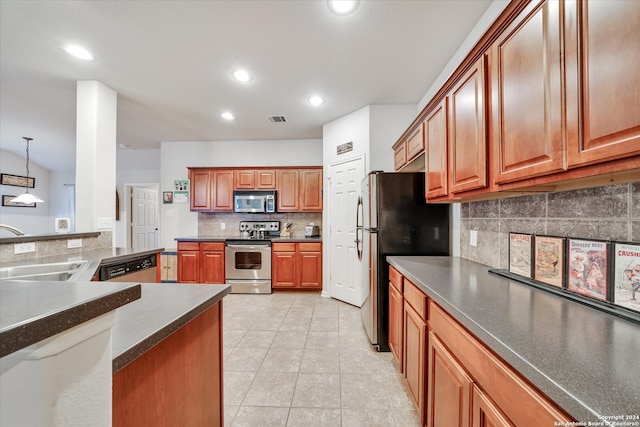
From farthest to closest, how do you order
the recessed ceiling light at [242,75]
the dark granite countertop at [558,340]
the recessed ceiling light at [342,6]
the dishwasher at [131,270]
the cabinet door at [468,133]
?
the recessed ceiling light at [242,75] < the dishwasher at [131,270] < the recessed ceiling light at [342,6] < the cabinet door at [468,133] < the dark granite countertop at [558,340]

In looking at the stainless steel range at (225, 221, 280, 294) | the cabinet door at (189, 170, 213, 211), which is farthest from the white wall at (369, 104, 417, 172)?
the cabinet door at (189, 170, 213, 211)

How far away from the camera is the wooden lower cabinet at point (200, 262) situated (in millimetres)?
4117

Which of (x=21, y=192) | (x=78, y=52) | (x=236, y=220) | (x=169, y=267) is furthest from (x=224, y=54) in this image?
(x=21, y=192)

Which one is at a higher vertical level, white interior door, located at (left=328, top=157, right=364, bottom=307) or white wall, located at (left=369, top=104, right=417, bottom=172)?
white wall, located at (left=369, top=104, right=417, bottom=172)

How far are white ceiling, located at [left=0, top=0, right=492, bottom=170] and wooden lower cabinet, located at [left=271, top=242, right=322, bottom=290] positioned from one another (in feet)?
6.49

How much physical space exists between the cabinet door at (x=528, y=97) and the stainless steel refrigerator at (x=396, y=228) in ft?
3.25

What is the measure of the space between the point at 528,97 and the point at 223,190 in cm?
435

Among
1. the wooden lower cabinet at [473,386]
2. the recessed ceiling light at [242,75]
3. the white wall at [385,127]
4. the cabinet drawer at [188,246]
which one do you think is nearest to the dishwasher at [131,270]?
the cabinet drawer at [188,246]

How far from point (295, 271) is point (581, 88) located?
147 inches

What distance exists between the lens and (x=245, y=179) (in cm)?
451

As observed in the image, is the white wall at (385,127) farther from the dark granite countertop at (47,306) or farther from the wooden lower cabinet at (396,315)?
the dark granite countertop at (47,306)

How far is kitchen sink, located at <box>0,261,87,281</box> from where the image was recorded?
162cm

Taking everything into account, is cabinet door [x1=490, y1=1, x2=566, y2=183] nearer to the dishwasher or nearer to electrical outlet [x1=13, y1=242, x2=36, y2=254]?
the dishwasher

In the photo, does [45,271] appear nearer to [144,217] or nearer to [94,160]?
Answer: [94,160]
